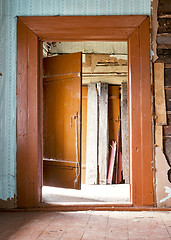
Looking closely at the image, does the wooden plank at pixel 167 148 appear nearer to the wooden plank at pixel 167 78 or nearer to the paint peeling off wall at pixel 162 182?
the paint peeling off wall at pixel 162 182

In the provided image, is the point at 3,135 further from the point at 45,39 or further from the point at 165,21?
the point at 165,21

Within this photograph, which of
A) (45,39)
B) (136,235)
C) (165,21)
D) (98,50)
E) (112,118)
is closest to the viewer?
(136,235)

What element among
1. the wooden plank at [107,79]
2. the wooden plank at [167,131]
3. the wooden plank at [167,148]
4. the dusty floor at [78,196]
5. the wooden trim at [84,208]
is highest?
the wooden plank at [107,79]

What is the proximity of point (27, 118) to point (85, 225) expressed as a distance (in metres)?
1.42

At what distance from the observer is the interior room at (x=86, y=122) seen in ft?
16.0

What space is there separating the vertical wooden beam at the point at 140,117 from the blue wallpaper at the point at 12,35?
0.35 meters

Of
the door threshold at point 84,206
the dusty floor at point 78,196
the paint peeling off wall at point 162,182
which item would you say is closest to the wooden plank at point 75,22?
the paint peeling off wall at point 162,182

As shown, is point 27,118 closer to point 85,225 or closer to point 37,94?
point 37,94

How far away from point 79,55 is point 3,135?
188cm

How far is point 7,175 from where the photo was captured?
3.66 m

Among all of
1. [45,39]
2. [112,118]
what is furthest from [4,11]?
[112,118]

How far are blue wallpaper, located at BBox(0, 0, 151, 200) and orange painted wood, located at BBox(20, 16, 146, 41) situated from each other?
0.25ft

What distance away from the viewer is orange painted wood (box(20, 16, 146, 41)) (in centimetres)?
368

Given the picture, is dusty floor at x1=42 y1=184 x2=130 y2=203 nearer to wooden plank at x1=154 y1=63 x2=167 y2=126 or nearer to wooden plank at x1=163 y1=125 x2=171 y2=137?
wooden plank at x1=163 y1=125 x2=171 y2=137
